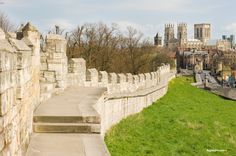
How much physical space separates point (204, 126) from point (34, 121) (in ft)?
39.9

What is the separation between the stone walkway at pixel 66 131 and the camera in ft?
17.1

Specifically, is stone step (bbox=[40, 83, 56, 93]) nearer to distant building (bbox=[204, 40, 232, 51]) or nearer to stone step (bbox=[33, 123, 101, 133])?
stone step (bbox=[33, 123, 101, 133])

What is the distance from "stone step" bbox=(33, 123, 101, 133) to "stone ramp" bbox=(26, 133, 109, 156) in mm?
113

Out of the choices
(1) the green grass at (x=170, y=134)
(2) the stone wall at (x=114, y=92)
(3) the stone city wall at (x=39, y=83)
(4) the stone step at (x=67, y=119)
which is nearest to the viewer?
(3) the stone city wall at (x=39, y=83)

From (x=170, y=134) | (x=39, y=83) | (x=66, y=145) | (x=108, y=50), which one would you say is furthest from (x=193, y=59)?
(x=66, y=145)

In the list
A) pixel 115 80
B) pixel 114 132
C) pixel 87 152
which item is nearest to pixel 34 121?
pixel 87 152

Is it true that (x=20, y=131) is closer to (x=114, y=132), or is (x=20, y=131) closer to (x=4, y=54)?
(x=4, y=54)

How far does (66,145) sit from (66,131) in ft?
2.50

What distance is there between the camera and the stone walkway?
17.1ft

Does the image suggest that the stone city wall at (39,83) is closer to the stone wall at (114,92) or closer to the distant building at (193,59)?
the stone wall at (114,92)

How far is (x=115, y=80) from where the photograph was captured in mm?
15812

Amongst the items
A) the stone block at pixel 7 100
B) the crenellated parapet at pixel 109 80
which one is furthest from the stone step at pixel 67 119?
the crenellated parapet at pixel 109 80

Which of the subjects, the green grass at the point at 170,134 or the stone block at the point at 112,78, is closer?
the green grass at the point at 170,134

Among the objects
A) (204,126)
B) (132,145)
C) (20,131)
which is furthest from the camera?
(204,126)
